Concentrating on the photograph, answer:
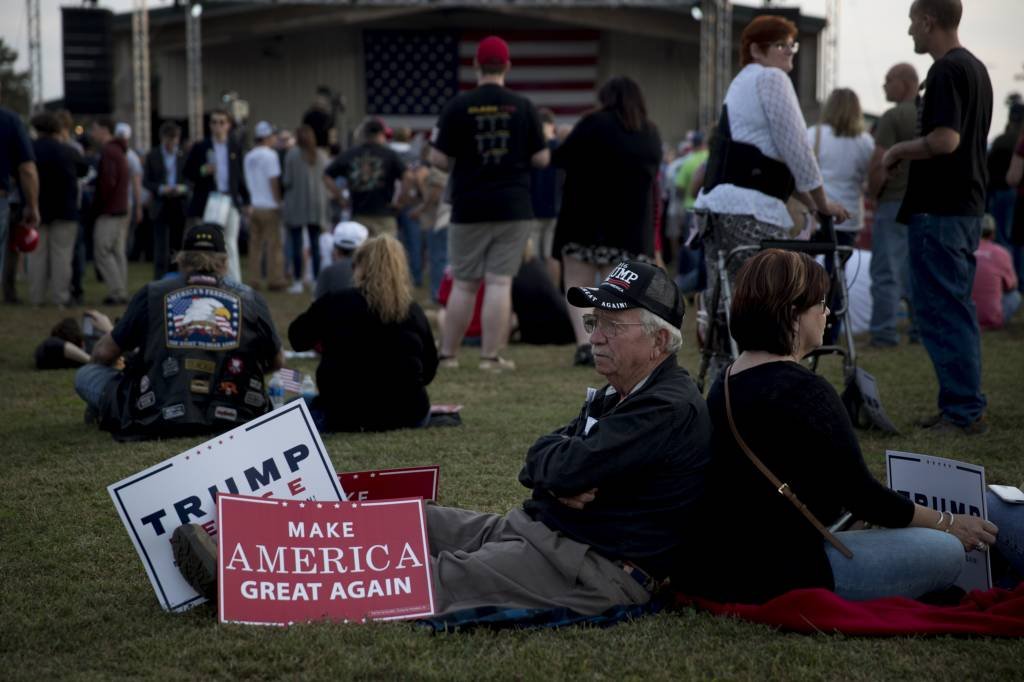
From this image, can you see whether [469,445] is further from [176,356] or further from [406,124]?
[406,124]

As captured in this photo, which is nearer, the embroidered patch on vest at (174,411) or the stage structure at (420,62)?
the embroidered patch on vest at (174,411)

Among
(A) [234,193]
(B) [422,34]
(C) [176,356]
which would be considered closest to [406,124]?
(B) [422,34]

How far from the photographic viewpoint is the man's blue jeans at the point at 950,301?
6418 millimetres

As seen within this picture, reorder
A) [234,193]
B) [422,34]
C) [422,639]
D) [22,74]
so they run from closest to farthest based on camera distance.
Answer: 1. [422,639]
2. [234,193]
3. [422,34]
4. [22,74]

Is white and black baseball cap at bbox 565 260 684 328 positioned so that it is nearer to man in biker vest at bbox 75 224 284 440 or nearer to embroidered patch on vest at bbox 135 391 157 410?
man in biker vest at bbox 75 224 284 440

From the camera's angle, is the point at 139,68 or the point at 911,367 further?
the point at 139,68

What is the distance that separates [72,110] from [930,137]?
20.7 meters

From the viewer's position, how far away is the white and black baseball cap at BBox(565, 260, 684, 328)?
369 cm

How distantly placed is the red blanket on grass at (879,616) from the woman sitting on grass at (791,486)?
59 millimetres

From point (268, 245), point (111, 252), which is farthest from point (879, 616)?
point (268, 245)

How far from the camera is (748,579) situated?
374 cm

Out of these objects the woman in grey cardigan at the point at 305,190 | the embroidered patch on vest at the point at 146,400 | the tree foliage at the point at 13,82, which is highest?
the tree foliage at the point at 13,82

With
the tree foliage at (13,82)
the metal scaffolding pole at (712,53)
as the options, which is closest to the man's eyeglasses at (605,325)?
the metal scaffolding pole at (712,53)

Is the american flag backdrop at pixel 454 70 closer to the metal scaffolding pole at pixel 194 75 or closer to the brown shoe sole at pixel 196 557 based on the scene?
the metal scaffolding pole at pixel 194 75
